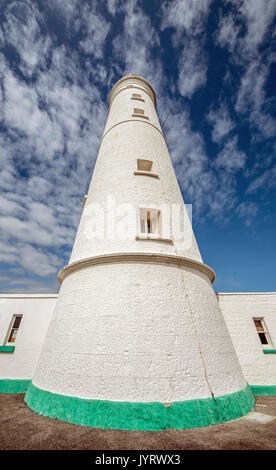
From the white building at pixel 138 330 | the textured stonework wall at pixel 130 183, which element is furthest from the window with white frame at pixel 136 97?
the white building at pixel 138 330

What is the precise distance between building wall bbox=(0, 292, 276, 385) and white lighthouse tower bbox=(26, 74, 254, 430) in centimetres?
271

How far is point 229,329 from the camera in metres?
8.13

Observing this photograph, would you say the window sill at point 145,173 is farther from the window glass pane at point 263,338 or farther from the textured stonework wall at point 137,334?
the window glass pane at point 263,338

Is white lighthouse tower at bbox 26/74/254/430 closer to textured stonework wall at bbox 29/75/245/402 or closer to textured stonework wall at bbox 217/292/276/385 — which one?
textured stonework wall at bbox 29/75/245/402

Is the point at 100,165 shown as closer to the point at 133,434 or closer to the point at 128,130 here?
the point at 128,130

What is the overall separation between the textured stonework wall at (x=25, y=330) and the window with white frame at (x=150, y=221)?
537cm

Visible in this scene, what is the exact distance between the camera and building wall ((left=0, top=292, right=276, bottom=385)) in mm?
7542

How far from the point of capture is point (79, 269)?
5.95m

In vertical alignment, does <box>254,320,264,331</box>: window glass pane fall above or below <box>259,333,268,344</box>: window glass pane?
above

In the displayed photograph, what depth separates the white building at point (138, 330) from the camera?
409 centimetres

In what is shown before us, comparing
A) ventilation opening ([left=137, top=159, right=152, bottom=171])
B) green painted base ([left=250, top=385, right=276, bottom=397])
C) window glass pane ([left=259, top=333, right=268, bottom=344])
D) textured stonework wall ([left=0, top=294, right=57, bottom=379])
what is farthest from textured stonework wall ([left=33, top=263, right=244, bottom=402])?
ventilation opening ([left=137, top=159, right=152, bottom=171])

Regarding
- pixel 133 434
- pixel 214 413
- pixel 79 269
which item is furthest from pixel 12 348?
pixel 214 413

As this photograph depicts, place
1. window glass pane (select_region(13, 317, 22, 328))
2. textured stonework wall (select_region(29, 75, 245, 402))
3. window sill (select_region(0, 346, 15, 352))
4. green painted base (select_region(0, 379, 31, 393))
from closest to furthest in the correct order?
textured stonework wall (select_region(29, 75, 245, 402)), green painted base (select_region(0, 379, 31, 393)), window sill (select_region(0, 346, 15, 352)), window glass pane (select_region(13, 317, 22, 328))

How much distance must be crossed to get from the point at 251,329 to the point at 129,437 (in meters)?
6.64
